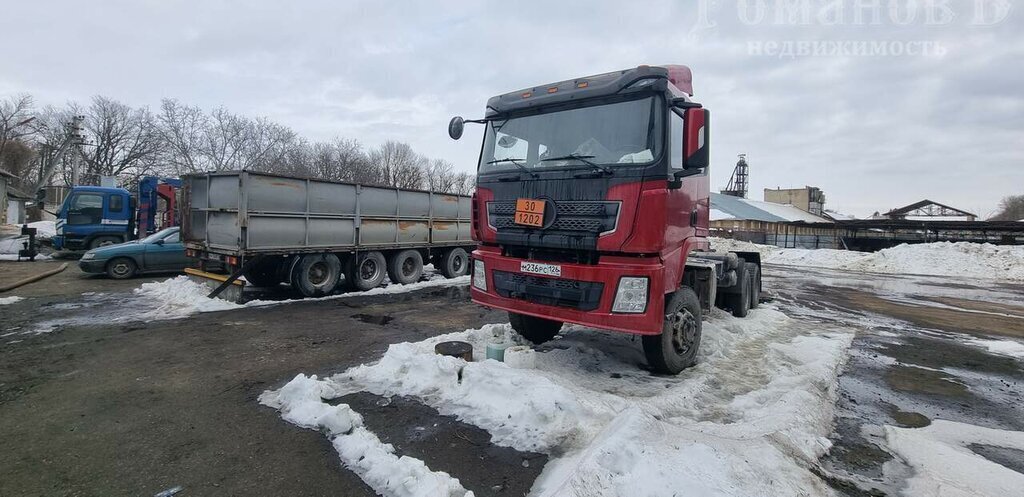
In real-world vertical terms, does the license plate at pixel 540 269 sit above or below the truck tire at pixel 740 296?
above

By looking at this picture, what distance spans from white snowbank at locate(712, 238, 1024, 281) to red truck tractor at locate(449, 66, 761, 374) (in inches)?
756

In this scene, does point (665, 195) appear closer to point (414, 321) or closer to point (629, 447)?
point (629, 447)

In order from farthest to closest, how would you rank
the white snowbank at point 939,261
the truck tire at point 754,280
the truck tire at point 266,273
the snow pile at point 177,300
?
1. the white snowbank at point 939,261
2. the truck tire at point 266,273
3. the truck tire at point 754,280
4. the snow pile at point 177,300

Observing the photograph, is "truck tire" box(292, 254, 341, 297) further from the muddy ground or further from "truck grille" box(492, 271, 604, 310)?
"truck grille" box(492, 271, 604, 310)

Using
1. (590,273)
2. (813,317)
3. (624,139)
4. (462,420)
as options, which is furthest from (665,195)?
(813,317)

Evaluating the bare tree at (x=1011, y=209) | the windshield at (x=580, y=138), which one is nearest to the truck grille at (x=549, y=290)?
the windshield at (x=580, y=138)

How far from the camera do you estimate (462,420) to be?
376cm

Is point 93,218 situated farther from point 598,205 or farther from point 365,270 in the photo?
point 598,205

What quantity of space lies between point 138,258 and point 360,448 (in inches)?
498

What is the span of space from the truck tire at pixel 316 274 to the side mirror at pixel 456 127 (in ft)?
18.6

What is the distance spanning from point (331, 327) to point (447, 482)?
519 cm

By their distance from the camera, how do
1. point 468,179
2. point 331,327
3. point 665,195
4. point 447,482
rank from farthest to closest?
point 468,179 → point 331,327 → point 665,195 → point 447,482

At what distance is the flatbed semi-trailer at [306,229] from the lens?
8938 millimetres

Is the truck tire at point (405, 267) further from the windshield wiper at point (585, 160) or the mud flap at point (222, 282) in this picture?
the windshield wiper at point (585, 160)
